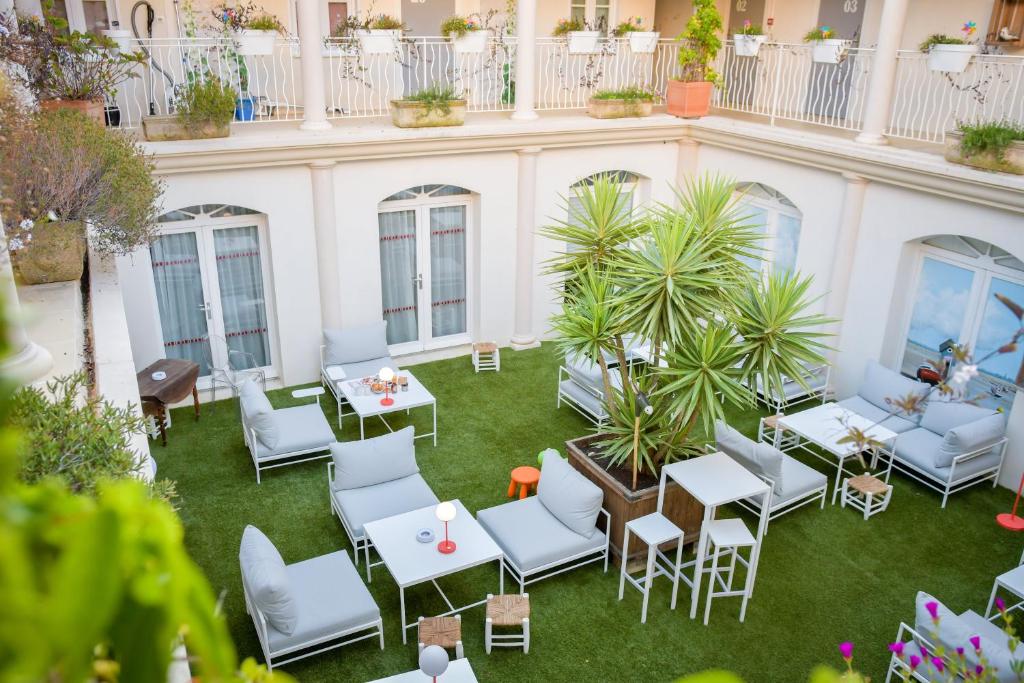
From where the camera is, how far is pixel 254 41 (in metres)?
10.9

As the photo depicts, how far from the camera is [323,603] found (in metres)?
7.06

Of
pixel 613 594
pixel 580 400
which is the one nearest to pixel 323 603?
pixel 613 594

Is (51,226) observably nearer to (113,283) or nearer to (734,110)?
(113,283)

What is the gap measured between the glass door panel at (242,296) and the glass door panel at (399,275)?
1.81 metres

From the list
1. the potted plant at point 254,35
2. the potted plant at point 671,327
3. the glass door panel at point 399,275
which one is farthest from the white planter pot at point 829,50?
the potted plant at point 254,35

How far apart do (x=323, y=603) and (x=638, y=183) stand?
9.11 metres

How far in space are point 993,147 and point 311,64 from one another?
8269 millimetres

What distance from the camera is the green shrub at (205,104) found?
1017 centimetres

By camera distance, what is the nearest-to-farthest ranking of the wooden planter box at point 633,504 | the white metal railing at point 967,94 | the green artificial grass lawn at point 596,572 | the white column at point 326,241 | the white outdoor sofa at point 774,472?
the green artificial grass lawn at point 596,572, the wooden planter box at point 633,504, the white outdoor sofa at point 774,472, the white metal railing at point 967,94, the white column at point 326,241

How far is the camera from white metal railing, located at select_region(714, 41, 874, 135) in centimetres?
1267

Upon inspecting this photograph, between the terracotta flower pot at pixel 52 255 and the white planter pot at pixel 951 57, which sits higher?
the white planter pot at pixel 951 57

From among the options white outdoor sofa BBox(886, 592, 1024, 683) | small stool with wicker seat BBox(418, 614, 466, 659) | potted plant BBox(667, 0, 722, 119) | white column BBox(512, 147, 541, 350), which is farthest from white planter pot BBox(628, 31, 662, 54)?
small stool with wicker seat BBox(418, 614, 466, 659)

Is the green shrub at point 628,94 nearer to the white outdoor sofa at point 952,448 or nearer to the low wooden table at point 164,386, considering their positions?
the white outdoor sofa at point 952,448

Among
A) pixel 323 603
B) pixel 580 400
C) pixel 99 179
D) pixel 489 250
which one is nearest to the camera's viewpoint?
pixel 323 603
